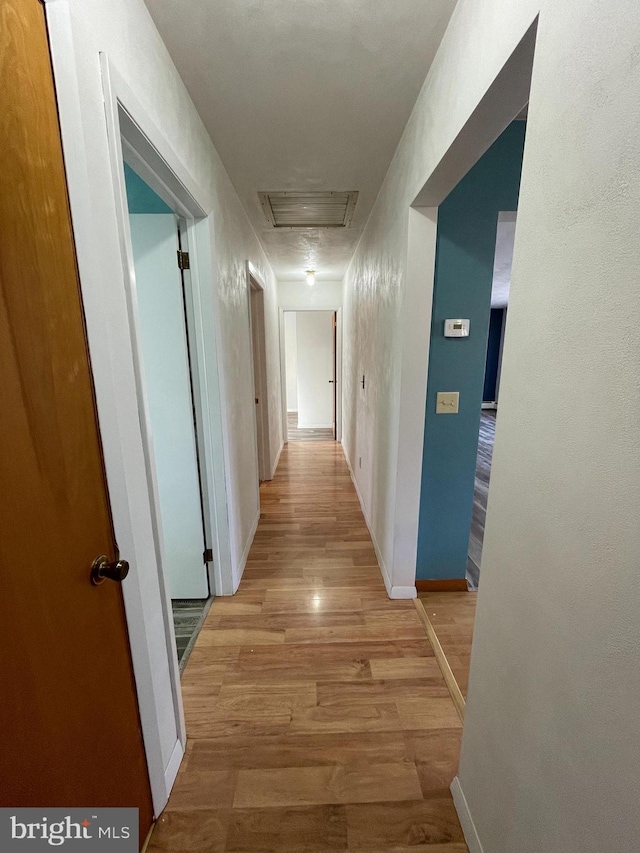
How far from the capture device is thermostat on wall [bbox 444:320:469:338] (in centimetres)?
177

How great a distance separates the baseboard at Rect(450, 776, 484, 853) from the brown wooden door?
101 centimetres

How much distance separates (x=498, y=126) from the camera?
99 cm

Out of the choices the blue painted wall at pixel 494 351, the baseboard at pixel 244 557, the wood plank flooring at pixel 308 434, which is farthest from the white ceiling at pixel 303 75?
the blue painted wall at pixel 494 351

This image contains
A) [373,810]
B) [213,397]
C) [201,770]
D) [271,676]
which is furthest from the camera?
[213,397]

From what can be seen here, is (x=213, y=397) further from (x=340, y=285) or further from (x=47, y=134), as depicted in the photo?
(x=340, y=285)

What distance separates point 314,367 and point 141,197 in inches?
186

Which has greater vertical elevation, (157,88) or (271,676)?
(157,88)

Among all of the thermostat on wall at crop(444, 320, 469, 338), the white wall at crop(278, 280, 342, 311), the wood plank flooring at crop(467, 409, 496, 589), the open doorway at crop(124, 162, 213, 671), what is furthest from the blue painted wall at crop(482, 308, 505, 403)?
the open doorway at crop(124, 162, 213, 671)

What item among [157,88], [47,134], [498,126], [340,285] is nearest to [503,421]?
[498,126]

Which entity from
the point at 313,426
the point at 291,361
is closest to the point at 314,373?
the point at 313,426

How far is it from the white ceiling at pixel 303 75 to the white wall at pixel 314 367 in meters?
4.06

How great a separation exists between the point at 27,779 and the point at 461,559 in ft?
6.72

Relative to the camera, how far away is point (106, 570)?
795 mm

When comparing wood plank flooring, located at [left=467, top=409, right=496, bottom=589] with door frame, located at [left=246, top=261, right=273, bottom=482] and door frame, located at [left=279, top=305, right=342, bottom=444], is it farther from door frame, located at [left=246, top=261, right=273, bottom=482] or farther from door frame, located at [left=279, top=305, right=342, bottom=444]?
door frame, located at [left=279, top=305, right=342, bottom=444]
